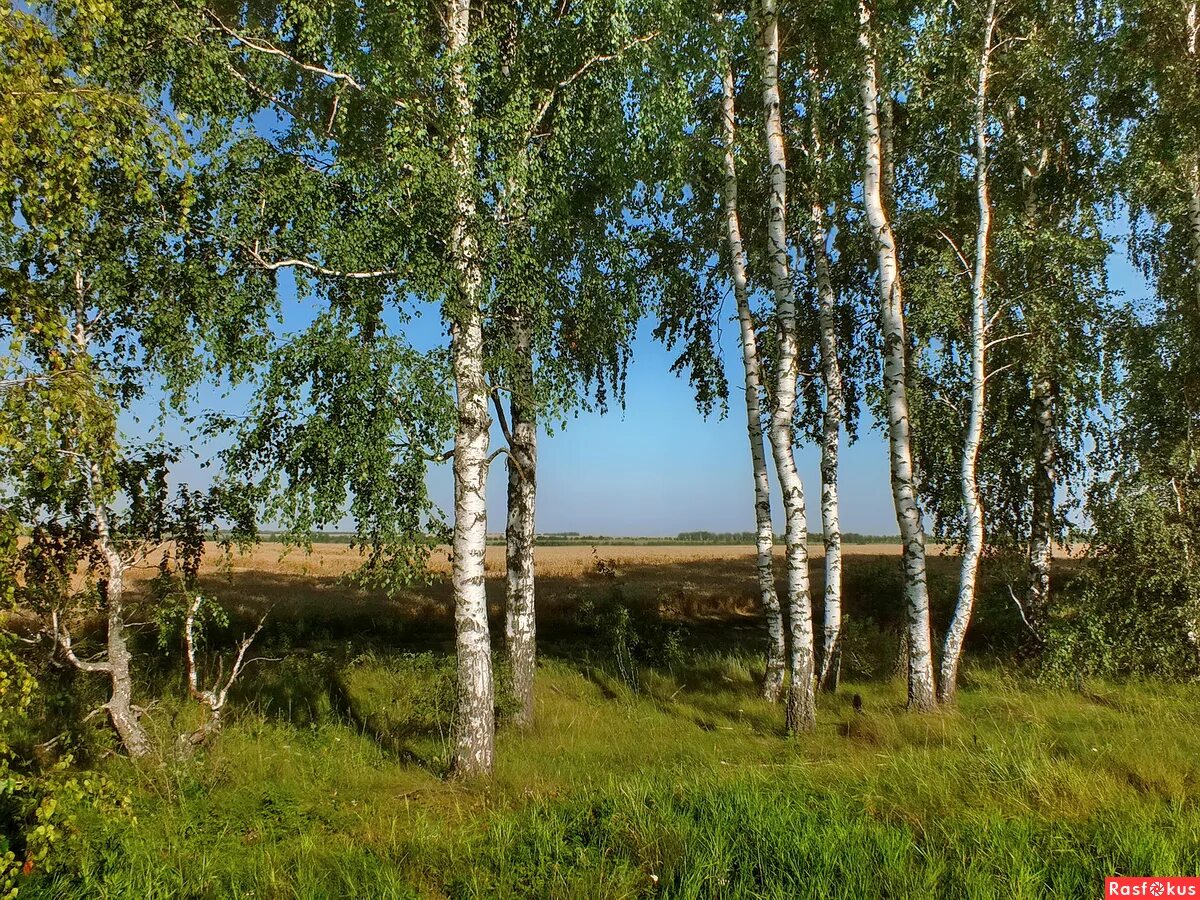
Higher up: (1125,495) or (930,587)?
(1125,495)

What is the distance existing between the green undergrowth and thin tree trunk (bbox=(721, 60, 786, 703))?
69.5 inches

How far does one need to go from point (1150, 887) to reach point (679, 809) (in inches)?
138

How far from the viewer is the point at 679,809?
19.9ft

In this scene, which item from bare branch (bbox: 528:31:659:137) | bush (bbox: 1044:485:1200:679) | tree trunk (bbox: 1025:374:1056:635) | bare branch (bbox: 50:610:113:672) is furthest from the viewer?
tree trunk (bbox: 1025:374:1056:635)

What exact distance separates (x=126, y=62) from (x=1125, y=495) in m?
16.5

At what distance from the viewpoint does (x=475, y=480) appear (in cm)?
808

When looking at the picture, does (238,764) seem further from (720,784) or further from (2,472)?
(720,784)

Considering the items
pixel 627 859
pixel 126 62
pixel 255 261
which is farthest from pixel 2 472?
pixel 126 62

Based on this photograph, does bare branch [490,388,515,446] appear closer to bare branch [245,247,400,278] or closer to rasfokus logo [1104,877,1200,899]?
bare branch [245,247,400,278]

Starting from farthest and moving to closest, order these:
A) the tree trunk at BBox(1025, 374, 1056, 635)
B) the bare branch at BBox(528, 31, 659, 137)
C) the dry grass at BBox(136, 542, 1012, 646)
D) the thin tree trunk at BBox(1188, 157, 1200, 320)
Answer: the dry grass at BBox(136, 542, 1012, 646)
the tree trunk at BBox(1025, 374, 1056, 635)
the thin tree trunk at BBox(1188, 157, 1200, 320)
the bare branch at BBox(528, 31, 659, 137)

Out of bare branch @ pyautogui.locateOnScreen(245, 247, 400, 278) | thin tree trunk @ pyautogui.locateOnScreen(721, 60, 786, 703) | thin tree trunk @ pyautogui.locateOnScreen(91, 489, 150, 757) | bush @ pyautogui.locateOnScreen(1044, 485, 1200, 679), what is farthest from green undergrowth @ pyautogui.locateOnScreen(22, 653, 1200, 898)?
bare branch @ pyautogui.locateOnScreen(245, 247, 400, 278)

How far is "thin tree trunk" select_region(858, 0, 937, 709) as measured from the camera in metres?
9.75

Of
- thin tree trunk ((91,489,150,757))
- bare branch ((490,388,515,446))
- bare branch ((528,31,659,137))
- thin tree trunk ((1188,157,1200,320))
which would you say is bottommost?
thin tree trunk ((91,489,150,757))

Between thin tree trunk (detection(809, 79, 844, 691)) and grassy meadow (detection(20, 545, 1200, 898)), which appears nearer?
grassy meadow (detection(20, 545, 1200, 898))
